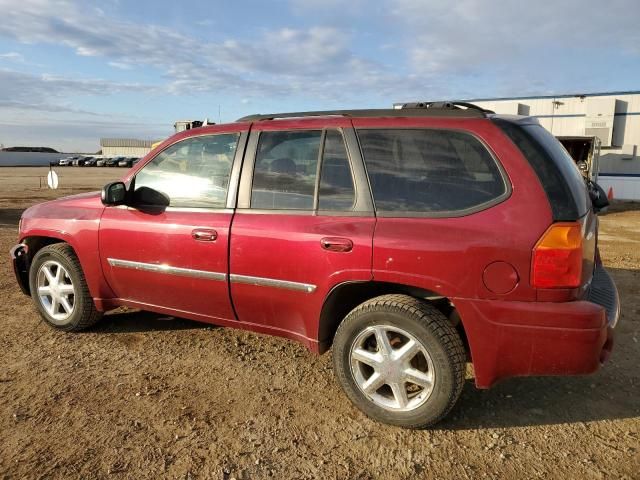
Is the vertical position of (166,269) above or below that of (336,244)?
below

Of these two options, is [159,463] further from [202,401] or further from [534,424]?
[534,424]

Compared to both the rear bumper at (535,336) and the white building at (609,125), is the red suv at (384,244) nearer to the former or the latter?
the rear bumper at (535,336)

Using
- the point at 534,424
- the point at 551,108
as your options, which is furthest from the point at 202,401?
the point at 551,108

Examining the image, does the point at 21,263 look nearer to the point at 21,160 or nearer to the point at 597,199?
the point at 597,199

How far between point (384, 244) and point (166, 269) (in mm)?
1720

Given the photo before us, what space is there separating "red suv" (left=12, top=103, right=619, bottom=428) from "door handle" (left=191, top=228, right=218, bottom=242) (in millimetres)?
11

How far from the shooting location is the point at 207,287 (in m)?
3.45

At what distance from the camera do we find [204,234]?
3.37 metres

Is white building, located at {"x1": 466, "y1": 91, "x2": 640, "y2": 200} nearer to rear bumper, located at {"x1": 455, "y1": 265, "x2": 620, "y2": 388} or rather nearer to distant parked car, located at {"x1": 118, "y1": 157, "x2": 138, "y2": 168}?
rear bumper, located at {"x1": 455, "y1": 265, "x2": 620, "y2": 388}

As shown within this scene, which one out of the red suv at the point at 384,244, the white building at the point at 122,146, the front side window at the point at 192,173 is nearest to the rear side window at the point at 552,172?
the red suv at the point at 384,244

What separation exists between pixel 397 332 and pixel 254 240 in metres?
1.08

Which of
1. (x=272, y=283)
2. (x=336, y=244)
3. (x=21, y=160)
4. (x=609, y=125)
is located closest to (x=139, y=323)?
(x=272, y=283)

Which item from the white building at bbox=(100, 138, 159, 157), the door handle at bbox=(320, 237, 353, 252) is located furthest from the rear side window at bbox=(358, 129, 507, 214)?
the white building at bbox=(100, 138, 159, 157)

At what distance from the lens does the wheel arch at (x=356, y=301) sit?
291cm
